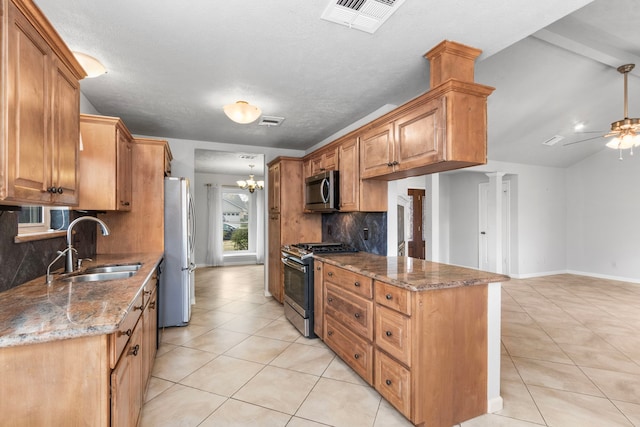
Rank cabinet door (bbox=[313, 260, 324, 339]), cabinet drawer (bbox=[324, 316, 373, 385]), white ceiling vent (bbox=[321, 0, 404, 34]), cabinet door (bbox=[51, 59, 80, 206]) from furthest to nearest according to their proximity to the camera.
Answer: cabinet door (bbox=[313, 260, 324, 339]) → cabinet drawer (bbox=[324, 316, 373, 385]) → white ceiling vent (bbox=[321, 0, 404, 34]) → cabinet door (bbox=[51, 59, 80, 206])

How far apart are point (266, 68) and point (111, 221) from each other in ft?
8.13

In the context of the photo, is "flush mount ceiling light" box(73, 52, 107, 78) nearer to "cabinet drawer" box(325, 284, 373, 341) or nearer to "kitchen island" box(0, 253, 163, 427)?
"kitchen island" box(0, 253, 163, 427)

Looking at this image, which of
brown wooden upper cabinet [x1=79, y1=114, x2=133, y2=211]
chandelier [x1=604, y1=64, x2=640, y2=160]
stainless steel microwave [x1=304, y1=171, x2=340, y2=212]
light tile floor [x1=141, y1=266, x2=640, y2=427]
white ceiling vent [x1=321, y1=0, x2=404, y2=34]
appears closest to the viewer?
white ceiling vent [x1=321, y1=0, x2=404, y2=34]

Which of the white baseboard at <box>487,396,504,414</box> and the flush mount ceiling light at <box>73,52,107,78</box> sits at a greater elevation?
the flush mount ceiling light at <box>73,52,107,78</box>

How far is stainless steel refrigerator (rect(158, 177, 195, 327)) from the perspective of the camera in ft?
11.9

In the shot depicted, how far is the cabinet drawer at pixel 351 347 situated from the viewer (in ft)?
7.56

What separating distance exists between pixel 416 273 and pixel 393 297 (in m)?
0.29

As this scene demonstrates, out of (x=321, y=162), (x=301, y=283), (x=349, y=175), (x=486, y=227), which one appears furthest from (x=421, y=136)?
(x=486, y=227)

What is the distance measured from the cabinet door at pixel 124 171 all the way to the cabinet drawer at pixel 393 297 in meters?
2.39

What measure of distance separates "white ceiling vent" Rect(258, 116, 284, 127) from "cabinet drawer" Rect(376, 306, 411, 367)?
2559 mm

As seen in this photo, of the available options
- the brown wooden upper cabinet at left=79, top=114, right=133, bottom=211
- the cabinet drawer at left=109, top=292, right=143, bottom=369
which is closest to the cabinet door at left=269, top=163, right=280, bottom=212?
the brown wooden upper cabinet at left=79, top=114, right=133, bottom=211

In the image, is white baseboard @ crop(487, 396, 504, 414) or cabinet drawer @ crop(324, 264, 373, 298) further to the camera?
cabinet drawer @ crop(324, 264, 373, 298)

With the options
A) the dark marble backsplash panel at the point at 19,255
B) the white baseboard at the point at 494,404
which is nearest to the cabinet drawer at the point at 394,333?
the white baseboard at the point at 494,404

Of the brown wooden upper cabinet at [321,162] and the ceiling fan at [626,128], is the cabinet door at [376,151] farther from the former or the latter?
the ceiling fan at [626,128]
